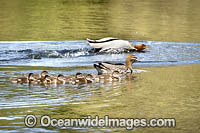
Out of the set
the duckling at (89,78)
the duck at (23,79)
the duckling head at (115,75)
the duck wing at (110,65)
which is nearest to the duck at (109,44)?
the duck wing at (110,65)

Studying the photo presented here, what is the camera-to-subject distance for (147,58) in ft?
55.9

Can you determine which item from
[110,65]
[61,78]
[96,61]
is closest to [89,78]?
[61,78]

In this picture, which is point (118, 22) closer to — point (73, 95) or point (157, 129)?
point (73, 95)

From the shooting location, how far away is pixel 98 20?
2812 cm

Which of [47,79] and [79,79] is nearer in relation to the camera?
[47,79]

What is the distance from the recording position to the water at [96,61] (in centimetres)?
1032

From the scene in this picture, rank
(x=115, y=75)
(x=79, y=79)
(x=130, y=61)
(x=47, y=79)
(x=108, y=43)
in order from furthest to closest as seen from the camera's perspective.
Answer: (x=108, y=43) → (x=130, y=61) → (x=115, y=75) → (x=79, y=79) → (x=47, y=79)

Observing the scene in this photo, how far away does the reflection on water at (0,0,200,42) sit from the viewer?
73.8ft

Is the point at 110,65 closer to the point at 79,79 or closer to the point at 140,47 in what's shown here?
the point at 79,79

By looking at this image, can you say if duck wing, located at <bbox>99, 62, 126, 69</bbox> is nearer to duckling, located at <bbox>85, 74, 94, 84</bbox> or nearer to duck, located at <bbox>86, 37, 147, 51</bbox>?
duckling, located at <bbox>85, 74, 94, 84</bbox>

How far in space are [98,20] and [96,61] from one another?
38.9 feet

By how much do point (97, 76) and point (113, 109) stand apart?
2839 mm

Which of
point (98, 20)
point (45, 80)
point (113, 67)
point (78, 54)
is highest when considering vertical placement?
point (98, 20)

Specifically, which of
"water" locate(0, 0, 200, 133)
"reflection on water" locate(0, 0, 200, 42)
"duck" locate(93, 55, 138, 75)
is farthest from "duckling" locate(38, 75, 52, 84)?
"reflection on water" locate(0, 0, 200, 42)
